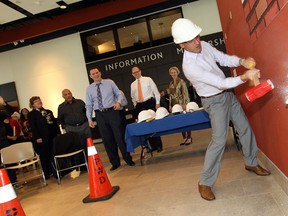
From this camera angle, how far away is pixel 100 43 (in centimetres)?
1045

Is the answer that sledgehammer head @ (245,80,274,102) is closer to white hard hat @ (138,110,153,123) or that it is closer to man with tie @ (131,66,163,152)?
white hard hat @ (138,110,153,123)

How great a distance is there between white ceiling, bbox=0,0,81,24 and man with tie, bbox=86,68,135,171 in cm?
394

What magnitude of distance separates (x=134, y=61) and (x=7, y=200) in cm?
817

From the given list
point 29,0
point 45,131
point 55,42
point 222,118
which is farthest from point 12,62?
point 222,118

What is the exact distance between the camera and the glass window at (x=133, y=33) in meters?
10.1

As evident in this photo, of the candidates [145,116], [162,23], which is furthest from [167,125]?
[162,23]

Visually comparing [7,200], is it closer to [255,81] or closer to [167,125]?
[255,81]

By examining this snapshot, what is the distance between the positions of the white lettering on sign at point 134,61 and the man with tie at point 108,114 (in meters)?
5.34

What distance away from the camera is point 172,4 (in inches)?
377

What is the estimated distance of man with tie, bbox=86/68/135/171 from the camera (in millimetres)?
4633

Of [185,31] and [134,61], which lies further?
[134,61]

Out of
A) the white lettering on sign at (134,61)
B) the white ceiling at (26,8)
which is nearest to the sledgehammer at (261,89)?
the white ceiling at (26,8)

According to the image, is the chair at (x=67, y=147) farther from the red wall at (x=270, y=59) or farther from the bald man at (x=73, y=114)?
the red wall at (x=270, y=59)

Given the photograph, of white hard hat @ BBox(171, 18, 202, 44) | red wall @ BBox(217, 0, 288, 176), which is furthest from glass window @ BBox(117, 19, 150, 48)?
white hard hat @ BBox(171, 18, 202, 44)
